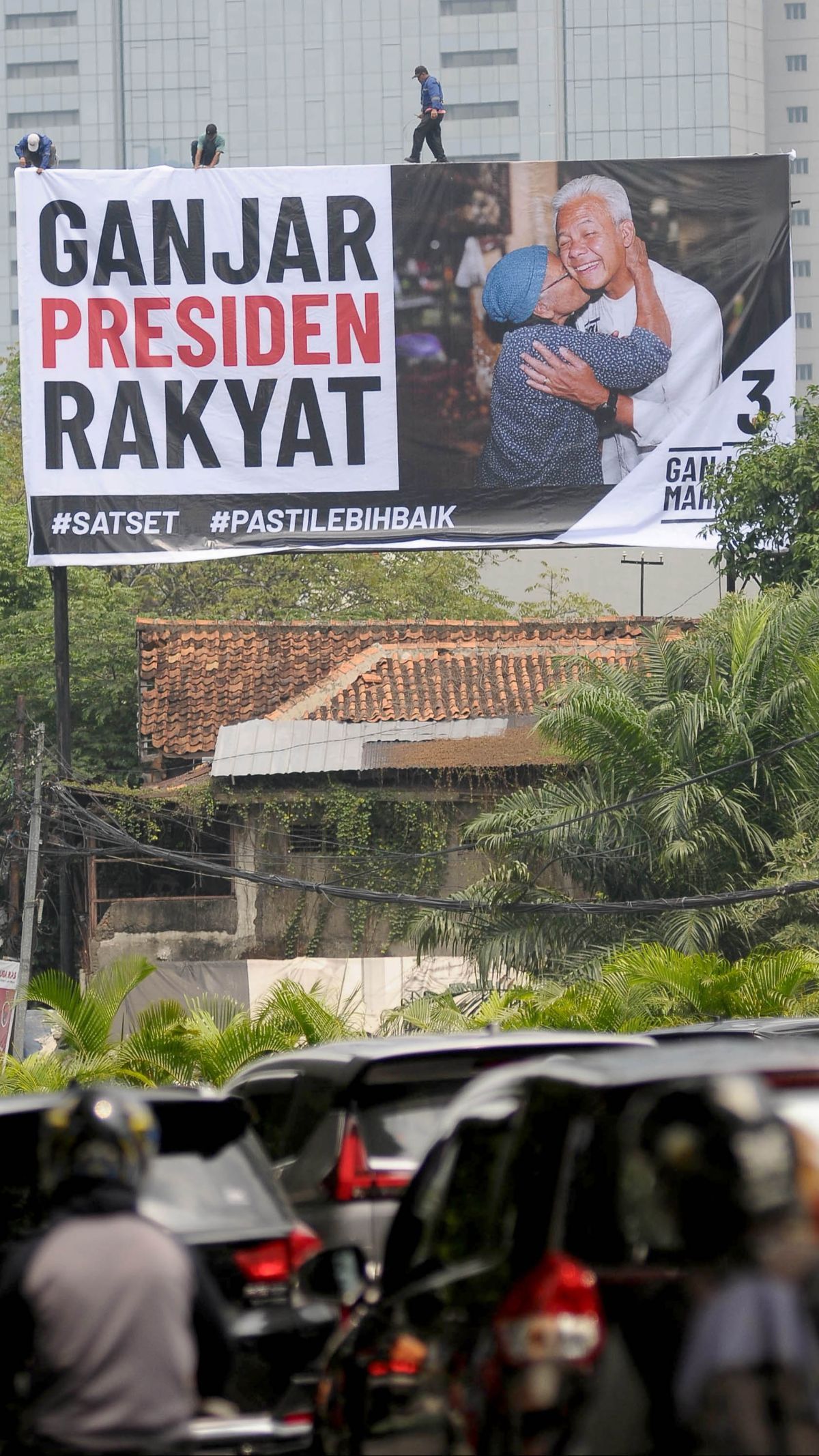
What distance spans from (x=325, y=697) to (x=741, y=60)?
8271 cm

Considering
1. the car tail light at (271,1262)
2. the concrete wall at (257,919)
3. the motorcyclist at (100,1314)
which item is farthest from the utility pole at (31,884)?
the motorcyclist at (100,1314)

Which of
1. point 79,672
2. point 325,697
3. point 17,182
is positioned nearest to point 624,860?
point 325,697

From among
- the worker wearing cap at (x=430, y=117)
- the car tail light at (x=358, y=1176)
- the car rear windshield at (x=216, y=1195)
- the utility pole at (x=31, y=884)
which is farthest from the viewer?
the worker wearing cap at (x=430, y=117)

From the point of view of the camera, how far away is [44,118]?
334 ft

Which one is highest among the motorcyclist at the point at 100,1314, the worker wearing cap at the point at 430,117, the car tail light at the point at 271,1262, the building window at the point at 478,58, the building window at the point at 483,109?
the building window at the point at 478,58

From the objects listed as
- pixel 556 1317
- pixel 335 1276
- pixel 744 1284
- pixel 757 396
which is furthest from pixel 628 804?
pixel 744 1284

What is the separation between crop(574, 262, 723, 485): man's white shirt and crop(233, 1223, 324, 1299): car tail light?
17762 mm

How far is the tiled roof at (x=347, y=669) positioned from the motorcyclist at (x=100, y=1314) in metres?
20.3

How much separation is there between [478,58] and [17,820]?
85.8 m

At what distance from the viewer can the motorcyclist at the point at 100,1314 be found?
362 cm

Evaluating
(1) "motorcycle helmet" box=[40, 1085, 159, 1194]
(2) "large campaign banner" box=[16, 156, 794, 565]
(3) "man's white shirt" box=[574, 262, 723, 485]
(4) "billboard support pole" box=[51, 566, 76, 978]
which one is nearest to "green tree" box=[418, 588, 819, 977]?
(2) "large campaign banner" box=[16, 156, 794, 565]

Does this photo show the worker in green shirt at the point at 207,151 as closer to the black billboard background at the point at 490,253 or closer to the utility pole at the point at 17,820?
the black billboard background at the point at 490,253

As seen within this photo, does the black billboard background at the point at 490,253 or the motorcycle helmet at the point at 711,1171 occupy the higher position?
the black billboard background at the point at 490,253

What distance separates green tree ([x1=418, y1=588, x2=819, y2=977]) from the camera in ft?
66.3
